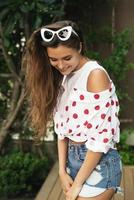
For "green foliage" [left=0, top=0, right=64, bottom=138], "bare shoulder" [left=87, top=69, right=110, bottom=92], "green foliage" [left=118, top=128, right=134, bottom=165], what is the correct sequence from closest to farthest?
"bare shoulder" [left=87, top=69, right=110, bottom=92] < "green foliage" [left=0, top=0, right=64, bottom=138] < "green foliage" [left=118, top=128, right=134, bottom=165]

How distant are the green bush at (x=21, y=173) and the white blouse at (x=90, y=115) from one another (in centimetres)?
264

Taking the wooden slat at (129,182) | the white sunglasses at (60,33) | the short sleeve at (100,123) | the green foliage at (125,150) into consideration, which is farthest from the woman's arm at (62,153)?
the green foliage at (125,150)

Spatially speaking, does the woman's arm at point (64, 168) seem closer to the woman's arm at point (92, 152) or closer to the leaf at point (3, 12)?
the woman's arm at point (92, 152)

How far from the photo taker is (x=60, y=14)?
4.47 meters

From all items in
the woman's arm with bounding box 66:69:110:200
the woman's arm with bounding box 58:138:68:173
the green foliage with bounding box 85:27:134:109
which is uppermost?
the woman's arm with bounding box 66:69:110:200

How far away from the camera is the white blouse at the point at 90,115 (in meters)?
2.14

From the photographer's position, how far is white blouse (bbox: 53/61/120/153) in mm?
2143

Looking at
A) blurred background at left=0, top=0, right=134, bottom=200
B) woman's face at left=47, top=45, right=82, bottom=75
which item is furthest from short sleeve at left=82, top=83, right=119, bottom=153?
blurred background at left=0, top=0, right=134, bottom=200

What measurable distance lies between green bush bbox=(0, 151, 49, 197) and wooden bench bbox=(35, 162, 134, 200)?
0.29 m

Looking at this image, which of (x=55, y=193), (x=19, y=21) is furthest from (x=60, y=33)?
(x=19, y=21)

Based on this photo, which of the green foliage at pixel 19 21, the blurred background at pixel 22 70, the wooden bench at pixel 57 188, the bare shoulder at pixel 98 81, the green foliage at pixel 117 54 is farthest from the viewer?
the green foliage at pixel 117 54

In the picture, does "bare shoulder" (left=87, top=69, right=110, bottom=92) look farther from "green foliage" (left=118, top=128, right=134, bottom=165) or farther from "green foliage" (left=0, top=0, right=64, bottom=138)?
"green foliage" (left=118, top=128, right=134, bottom=165)

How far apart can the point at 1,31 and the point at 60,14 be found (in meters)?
0.59

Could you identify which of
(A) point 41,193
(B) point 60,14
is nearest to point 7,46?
(B) point 60,14
